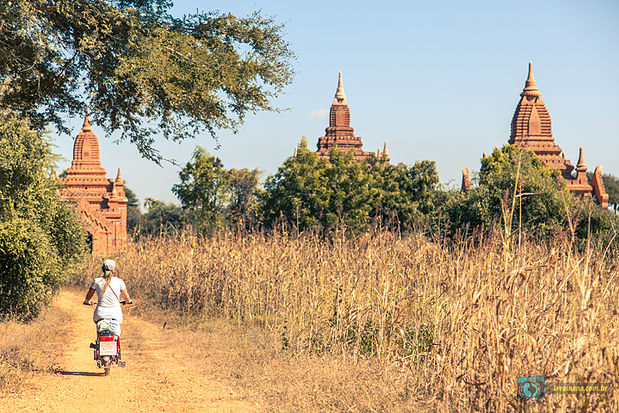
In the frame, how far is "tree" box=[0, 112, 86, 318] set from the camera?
1098cm

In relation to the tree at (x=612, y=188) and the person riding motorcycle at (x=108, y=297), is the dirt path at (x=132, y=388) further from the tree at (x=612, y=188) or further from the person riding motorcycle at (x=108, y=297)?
the tree at (x=612, y=188)

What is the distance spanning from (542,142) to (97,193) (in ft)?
123

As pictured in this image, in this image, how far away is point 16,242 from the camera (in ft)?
37.6

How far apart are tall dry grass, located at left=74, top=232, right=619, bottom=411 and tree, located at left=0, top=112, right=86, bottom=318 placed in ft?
9.36

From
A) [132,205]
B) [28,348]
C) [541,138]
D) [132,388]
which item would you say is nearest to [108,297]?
[132,388]

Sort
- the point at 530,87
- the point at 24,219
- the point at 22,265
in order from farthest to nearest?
1. the point at 530,87
2. the point at 22,265
3. the point at 24,219

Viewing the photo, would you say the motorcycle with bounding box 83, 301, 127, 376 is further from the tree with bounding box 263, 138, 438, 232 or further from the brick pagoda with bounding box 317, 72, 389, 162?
the brick pagoda with bounding box 317, 72, 389, 162

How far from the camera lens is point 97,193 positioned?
52.0 metres

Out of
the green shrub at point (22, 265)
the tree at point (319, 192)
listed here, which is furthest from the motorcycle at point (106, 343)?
the tree at point (319, 192)

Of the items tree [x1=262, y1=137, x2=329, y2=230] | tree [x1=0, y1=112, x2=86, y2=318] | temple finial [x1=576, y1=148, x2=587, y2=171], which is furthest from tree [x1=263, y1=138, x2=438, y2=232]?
temple finial [x1=576, y1=148, x2=587, y2=171]

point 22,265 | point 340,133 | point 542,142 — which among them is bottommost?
point 22,265

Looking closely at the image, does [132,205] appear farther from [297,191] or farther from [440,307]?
[440,307]

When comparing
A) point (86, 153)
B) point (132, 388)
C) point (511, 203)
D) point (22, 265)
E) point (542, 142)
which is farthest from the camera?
point (542, 142)

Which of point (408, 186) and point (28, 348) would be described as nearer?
point (28, 348)
